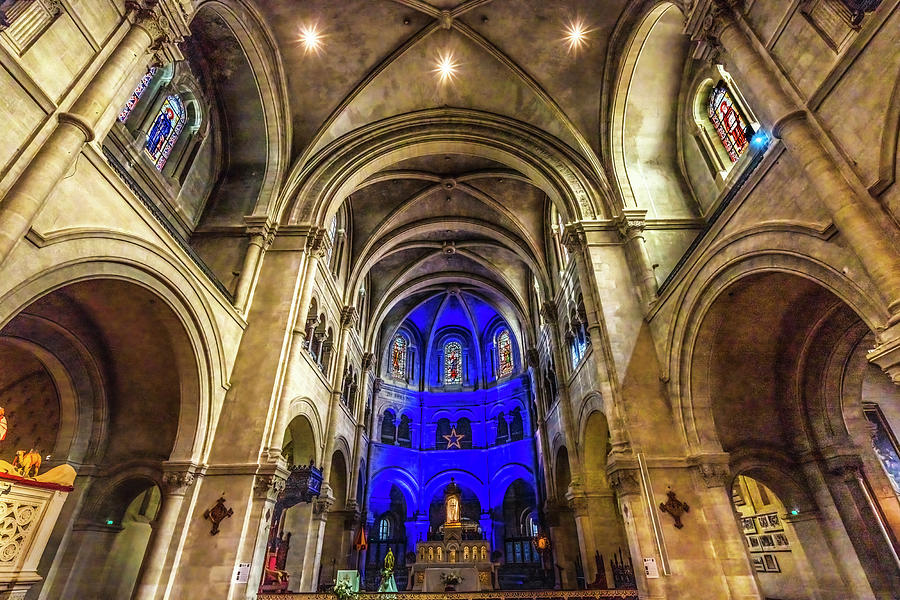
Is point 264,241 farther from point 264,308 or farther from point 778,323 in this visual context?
point 778,323

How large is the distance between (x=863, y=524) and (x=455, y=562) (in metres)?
10.4

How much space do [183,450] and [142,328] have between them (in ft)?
8.59

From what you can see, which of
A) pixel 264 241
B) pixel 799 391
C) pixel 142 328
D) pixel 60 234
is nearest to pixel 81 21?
pixel 60 234

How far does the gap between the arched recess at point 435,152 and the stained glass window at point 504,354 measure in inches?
556

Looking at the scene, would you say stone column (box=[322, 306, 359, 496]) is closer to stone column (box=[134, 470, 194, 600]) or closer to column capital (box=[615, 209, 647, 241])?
stone column (box=[134, 470, 194, 600])

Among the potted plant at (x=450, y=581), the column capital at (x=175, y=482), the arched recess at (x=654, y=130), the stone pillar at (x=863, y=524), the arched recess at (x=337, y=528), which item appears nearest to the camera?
the stone pillar at (x=863, y=524)

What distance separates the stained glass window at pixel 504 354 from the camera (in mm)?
27062

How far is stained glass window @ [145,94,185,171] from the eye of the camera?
11.4 meters

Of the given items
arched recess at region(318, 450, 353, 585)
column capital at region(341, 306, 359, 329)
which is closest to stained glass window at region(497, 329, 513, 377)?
column capital at region(341, 306, 359, 329)

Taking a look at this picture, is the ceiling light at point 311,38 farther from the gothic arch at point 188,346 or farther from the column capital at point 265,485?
the column capital at point 265,485

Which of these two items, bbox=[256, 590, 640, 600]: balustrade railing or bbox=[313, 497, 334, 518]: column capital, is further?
bbox=[313, 497, 334, 518]: column capital

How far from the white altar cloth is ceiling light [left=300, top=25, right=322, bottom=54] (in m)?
16.3

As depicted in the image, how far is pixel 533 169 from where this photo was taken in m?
14.8

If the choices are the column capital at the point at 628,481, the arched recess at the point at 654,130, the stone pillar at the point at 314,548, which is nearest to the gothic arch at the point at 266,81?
the stone pillar at the point at 314,548
